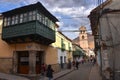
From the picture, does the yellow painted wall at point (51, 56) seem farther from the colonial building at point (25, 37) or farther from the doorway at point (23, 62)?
the doorway at point (23, 62)

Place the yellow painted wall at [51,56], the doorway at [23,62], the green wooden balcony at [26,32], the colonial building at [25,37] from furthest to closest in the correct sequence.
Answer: the yellow painted wall at [51,56]
the doorway at [23,62]
the colonial building at [25,37]
the green wooden balcony at [26,32]

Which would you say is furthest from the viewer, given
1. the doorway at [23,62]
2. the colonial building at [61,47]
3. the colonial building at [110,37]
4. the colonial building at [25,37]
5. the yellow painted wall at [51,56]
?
the colonial building at [61,47]

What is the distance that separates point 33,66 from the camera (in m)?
23.0

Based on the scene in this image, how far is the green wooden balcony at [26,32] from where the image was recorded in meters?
21.9

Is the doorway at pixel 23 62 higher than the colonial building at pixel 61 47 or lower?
lower

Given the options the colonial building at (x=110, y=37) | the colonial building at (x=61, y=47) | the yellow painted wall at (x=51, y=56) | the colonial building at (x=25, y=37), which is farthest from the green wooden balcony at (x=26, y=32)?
the colonial building at (x=110, y=37)

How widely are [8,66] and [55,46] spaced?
28.7ft

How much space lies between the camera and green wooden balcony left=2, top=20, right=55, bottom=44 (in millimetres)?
21875

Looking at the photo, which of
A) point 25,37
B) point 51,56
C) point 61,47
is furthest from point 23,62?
point 61,47

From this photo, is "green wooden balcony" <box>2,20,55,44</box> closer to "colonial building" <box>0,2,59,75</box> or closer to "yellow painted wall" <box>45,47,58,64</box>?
"colonial building" <box>0,2,59,75</box>

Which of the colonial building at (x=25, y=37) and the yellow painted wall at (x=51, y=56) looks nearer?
the colonial building at (x=25, y=37)

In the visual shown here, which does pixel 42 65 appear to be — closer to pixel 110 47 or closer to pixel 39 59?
pixel 39 59

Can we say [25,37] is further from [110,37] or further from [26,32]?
[110,37]

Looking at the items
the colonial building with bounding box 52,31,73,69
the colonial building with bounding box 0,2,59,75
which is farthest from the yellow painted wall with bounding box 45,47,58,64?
the colonial building with bounding box 52,31,73,69
